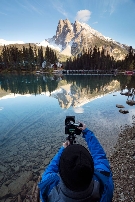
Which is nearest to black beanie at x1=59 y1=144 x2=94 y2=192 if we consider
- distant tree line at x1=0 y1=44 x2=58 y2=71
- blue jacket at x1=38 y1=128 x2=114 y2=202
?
blue jacket at x1=38 y1=128 x2=114 y2=202

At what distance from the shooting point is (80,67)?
136 meters

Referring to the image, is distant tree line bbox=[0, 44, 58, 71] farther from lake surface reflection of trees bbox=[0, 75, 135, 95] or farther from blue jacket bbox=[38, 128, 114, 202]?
blue jacket bbox=[38, 128, 114, 202]

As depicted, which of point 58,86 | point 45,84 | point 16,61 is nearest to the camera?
point 58,86

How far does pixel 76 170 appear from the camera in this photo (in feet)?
Answer: 5.90

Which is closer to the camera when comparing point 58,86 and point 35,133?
point 35,133

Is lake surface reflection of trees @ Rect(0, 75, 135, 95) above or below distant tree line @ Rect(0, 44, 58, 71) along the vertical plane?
below

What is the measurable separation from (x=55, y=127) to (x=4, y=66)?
10360cm

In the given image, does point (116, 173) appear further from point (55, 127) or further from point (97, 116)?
point (97, 116)

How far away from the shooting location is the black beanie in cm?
180

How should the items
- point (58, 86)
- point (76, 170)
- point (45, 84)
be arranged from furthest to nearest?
point (45, 84) → point (58, 86) → point (76, 170)

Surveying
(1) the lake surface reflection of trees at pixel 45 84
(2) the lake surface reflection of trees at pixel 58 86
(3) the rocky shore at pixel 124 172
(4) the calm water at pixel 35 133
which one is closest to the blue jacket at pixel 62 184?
(3) the rocky shore at pixel 124 172

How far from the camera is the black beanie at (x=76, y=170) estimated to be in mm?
1796

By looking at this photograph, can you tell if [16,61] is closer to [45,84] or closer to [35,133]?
[45,84]

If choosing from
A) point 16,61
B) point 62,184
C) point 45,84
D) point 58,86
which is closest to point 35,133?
point 62,184
